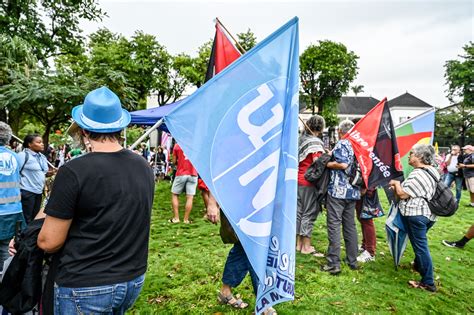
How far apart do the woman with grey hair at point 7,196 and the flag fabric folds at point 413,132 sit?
534 centimetres

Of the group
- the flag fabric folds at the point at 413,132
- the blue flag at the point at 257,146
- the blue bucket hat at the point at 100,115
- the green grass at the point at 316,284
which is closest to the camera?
the blue bucket hat at the point at 100,115

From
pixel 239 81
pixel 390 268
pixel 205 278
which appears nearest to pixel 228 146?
pixel 239 81

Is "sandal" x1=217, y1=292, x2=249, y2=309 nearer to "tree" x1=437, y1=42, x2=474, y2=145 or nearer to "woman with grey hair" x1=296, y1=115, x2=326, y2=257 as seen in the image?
"woman with grey hair" x1=296, y1=115, x2=326, y2=257

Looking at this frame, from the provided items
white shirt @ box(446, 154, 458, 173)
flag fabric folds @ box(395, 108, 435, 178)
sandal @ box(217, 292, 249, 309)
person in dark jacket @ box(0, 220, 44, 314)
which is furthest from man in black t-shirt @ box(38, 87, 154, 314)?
white shirt @ box(446, 154, 458, 173)

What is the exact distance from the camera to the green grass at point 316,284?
346 cm

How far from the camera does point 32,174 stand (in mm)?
4895

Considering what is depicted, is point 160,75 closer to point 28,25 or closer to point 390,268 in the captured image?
point 28,25

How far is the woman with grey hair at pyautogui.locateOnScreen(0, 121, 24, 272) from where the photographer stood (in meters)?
3.44

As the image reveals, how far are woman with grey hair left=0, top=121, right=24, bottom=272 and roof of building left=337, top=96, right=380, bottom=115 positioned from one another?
74962mm

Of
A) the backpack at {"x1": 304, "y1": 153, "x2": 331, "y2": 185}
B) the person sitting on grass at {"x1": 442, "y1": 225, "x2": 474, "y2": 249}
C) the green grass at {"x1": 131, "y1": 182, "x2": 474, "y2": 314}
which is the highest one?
the backpack at {"x1": 304, "y1": 153, "x2": 331, "y2": 185}

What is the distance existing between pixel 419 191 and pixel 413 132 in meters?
1.59

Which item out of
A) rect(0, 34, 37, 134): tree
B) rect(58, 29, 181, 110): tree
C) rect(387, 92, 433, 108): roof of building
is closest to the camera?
rect(0, 34, 37, 134): tree

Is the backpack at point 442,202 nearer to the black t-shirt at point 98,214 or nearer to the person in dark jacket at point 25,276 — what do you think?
the black t-shirt at point 98,214

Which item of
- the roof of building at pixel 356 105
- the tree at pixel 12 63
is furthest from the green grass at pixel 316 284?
the roof of building at pixel 356 105
